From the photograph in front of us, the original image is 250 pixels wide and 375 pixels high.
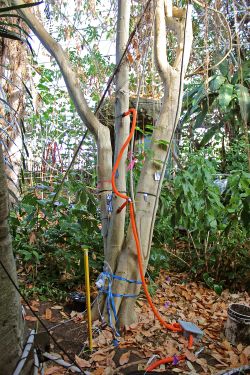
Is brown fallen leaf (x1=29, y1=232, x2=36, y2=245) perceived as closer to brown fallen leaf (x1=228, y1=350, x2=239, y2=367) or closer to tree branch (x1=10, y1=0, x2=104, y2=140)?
tree branch (x1=10, y1=0, x2=104, y2=140)

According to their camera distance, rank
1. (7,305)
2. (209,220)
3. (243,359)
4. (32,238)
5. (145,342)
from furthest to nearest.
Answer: (209,220), (32,238), (145,342), (243,359), (7,305)

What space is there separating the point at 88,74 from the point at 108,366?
313 cm

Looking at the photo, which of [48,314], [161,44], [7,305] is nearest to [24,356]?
[7,305]

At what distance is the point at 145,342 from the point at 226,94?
10.5ft

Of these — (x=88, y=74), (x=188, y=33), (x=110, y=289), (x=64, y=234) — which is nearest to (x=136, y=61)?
(x=188, y=33)

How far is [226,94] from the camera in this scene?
174 inches

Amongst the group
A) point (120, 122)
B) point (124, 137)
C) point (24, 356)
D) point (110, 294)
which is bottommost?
point (110, 294)

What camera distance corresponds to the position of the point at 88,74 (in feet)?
13.5

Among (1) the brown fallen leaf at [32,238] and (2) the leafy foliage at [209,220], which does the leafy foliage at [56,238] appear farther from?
(2) the leafy foliage at [209,220]

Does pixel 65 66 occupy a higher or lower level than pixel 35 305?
higher

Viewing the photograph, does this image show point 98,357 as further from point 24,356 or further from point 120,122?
point 120,122

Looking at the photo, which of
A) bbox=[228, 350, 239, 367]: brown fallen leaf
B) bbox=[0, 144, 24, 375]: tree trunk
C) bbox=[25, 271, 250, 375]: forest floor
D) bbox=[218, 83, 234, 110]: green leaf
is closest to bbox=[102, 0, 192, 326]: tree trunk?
bbox=[25, 271, 250, 375]: forest floor

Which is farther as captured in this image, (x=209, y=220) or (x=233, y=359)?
(x=209, y=220)

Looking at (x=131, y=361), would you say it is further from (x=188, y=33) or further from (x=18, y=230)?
(x=188, y=33)
